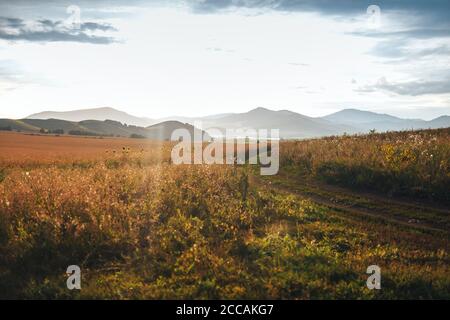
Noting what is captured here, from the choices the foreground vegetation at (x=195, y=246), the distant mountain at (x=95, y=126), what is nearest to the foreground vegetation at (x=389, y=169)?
the foreground vegetation at (x=195, y=246)

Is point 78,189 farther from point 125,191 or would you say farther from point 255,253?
point 255,253

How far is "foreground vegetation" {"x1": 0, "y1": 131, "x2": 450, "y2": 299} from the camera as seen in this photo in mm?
7059

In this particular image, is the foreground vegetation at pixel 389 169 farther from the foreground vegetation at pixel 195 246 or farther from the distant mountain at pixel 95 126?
the distant mountain at pixel 95 126

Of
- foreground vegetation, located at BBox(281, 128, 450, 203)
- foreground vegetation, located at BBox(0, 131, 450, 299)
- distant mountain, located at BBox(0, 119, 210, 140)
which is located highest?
distant mountain, located at BBox(0, 119, 210, 140)

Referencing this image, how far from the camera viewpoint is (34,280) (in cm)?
747

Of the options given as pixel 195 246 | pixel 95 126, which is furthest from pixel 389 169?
pixel 95 126

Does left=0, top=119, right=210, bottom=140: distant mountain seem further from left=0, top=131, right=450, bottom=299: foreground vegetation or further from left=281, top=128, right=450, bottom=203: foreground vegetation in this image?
left=0, top=131, right=450, bottom=299: foreground vegetation

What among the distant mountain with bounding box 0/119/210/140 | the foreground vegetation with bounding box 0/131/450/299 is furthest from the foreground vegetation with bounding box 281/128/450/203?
the distant mountain with bounding box 0/119/210/140

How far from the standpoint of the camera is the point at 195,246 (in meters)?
8.27

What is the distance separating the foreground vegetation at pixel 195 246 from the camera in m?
7.06

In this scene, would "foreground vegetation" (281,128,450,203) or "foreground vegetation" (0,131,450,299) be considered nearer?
"foreground vegetation" (0,131,450,299)
